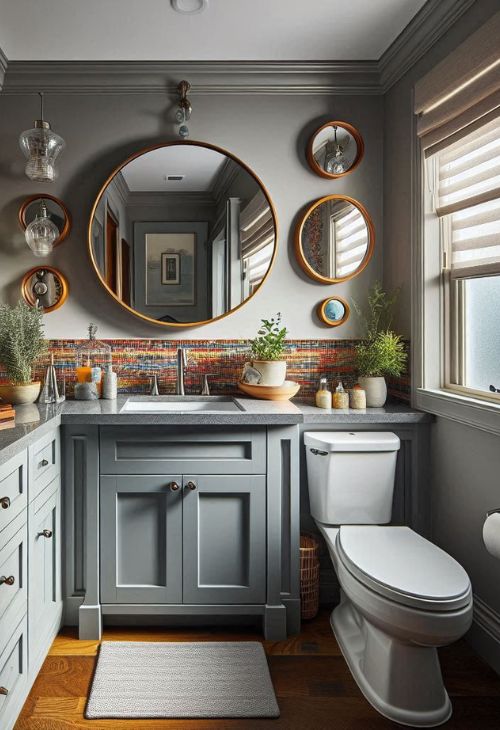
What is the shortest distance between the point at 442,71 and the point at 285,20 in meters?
0.71

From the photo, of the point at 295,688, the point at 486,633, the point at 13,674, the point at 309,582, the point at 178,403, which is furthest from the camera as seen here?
the point at 178,403

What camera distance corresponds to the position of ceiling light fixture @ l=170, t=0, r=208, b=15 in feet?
7.81

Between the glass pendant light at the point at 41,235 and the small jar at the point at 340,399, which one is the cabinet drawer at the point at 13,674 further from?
the glass pendant light at the point at 41,235

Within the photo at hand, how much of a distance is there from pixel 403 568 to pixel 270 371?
1.17m

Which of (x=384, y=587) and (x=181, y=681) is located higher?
(x=384, y=587)

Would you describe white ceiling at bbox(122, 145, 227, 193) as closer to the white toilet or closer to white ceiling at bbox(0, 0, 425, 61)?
white ceiling at bbox(0, 0, 425, 61)

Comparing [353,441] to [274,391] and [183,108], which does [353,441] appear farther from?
[183,108]

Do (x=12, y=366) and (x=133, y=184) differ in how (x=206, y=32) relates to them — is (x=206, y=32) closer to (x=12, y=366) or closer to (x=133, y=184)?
(x=133, y=184)

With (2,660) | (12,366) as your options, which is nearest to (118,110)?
(12,366)

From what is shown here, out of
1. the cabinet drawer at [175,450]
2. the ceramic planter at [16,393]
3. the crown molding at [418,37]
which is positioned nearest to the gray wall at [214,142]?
the crown molding at [418,37]

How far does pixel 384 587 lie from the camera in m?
1.77

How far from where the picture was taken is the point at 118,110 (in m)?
2.96

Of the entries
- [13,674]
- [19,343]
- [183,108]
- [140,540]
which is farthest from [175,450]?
A: [183,108]

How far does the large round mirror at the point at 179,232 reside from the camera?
116 inches
